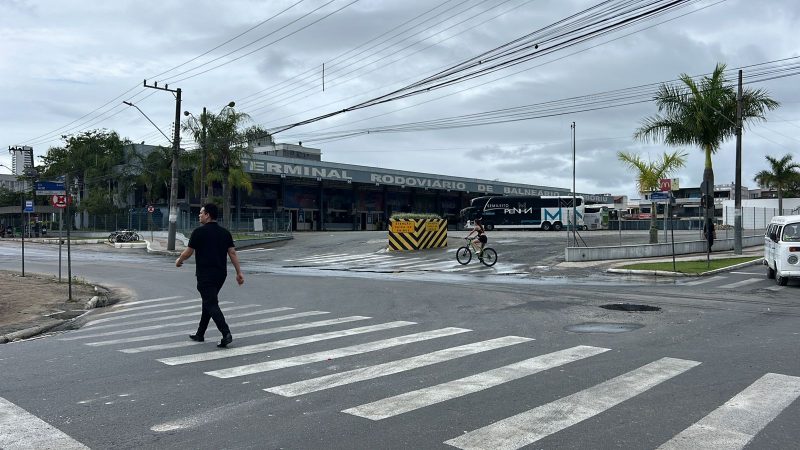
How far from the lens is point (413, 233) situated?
33781mm

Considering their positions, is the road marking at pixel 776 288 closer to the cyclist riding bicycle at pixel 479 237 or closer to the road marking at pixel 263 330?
the cyclist riding bicycle at pixel 479 237

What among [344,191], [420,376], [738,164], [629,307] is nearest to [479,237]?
[738,164]

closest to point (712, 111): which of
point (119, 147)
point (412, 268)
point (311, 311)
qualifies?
point (412, 268)

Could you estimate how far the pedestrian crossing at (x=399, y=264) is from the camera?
23.9 m

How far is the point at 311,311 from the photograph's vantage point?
12062 millimetres

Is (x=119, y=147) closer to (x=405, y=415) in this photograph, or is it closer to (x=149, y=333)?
(x=149, y=333)

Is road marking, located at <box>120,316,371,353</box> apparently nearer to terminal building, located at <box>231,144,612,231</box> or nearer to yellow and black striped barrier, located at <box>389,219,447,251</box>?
yellow and black striped barrier, located at <box>389,219,447,251</box>

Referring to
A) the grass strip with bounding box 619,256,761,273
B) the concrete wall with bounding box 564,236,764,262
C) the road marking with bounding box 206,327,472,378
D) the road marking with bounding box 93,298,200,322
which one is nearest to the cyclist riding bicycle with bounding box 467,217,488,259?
the concrete wall with bounding box 564,236,764,262

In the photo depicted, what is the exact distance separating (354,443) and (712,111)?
27.1m

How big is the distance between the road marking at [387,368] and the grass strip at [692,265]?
1377 centimetres

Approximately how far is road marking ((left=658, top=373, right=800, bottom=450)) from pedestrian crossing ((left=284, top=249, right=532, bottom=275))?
51.9 feet

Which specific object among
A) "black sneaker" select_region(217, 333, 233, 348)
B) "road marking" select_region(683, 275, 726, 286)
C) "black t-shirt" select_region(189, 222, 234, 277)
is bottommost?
"road marking" select_region(683, 275, 726, 286)

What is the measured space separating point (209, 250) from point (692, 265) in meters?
18.3

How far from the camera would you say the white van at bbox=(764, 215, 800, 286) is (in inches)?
638
